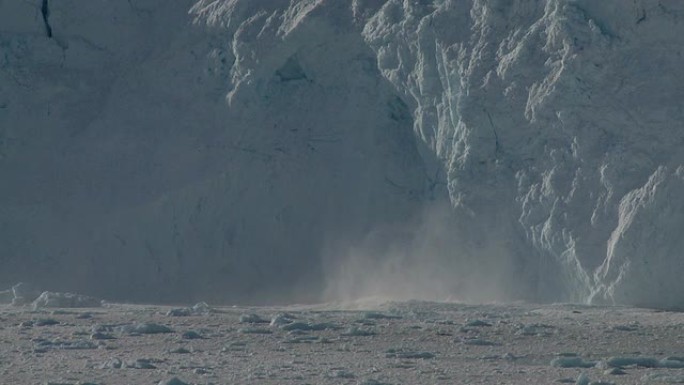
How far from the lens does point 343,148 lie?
Answer: 2519 cm

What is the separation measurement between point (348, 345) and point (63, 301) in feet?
26.2

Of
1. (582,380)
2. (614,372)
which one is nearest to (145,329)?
(614,372)

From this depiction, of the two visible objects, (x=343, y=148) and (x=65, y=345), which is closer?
(x=65, y=345)

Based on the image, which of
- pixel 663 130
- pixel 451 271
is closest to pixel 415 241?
pixel 451 271

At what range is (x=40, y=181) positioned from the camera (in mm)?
26609

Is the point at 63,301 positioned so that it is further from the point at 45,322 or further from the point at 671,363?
the point at 671,363

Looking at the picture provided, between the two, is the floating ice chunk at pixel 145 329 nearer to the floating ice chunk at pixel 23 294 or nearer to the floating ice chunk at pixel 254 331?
the floating ice chunk at pixel 254 331

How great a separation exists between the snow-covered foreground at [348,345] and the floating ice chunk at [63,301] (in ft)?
3.26

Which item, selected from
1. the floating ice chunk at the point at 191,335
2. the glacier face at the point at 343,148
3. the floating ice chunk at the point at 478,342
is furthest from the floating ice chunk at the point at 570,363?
the glacier face at the point at 343,148

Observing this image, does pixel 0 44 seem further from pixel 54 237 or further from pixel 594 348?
pixel 594 348

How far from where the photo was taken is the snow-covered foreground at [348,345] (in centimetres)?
1331

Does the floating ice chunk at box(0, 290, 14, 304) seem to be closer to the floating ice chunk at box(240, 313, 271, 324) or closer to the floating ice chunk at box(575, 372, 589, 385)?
the floating ice chunk at box(240, 313, 271, 324)

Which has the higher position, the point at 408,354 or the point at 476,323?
the point at 476,323

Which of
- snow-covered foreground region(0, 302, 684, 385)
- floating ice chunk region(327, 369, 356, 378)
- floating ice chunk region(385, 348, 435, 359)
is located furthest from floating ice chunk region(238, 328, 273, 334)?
floating ice chunk region(327, 369, 356, 378)
